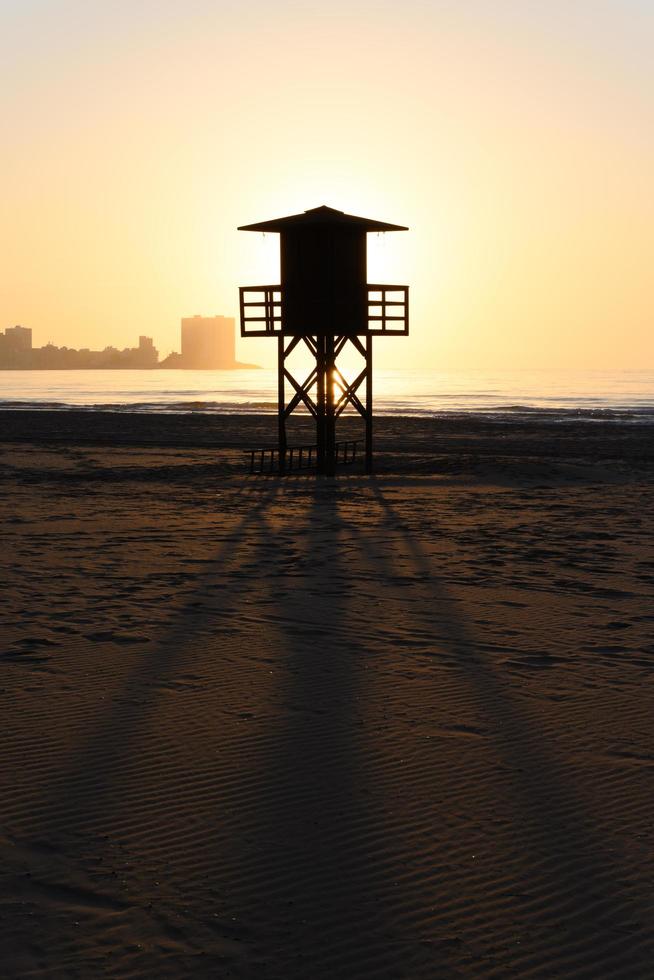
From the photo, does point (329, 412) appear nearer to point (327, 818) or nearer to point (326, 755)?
point (326, 755)

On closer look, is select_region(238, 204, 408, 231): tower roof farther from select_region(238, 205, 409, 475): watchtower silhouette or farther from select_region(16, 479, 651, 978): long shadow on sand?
select_region(16, 479, 651, 978): long shadow on sand

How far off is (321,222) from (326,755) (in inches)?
781

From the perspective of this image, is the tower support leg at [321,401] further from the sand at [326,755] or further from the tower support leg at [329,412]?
the sand at [326,755]

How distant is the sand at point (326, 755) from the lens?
4977mm

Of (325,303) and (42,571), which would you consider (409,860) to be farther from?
(325,303)

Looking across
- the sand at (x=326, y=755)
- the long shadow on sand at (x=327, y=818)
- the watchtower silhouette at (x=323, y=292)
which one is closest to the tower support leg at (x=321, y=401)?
the watchtower silhouette at (x=323, y=292)

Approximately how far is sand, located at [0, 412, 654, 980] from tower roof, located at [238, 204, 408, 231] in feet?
35.9

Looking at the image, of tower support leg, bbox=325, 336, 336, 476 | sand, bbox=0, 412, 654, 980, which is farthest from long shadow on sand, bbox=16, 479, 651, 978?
tower support leg, bbox=325, 336, 336, 476

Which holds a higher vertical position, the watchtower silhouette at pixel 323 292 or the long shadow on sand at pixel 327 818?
the watchtower silhouette at pixel 323 292

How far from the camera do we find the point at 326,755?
7.30 meters

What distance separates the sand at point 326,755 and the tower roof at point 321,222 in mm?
10946

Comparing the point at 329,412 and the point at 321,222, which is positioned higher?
the point at 321,222

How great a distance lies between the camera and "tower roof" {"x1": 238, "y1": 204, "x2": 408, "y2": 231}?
2553 cm

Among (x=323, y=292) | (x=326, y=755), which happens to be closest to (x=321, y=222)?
(x=323, y=292)
